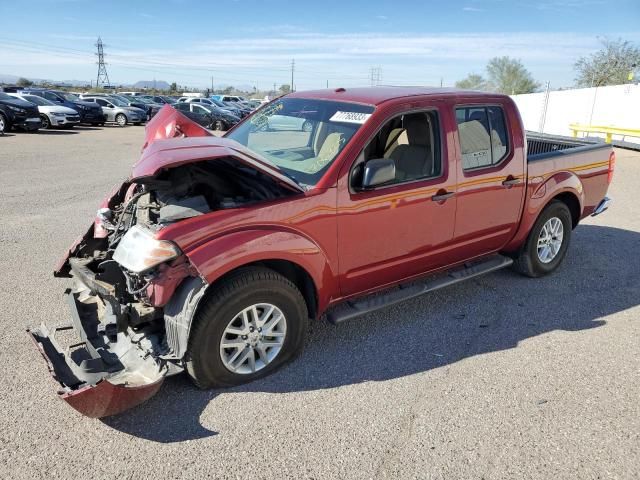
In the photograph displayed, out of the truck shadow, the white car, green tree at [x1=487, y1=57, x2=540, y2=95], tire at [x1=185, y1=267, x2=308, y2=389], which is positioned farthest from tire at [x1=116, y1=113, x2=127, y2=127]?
green tree at [x1=487, y1=57, x2=540, y2=95]

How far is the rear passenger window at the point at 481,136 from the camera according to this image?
4086mm

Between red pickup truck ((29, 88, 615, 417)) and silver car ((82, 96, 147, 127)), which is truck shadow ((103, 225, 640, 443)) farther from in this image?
Answer: silver car ((82, 96, 147, 127))

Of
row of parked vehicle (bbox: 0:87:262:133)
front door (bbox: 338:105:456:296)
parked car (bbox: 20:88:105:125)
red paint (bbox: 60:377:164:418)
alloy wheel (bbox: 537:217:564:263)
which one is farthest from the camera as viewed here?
parked car (bbox: 20:88:105:125)

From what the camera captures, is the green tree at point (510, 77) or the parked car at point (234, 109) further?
the green tree at point (510, 77)

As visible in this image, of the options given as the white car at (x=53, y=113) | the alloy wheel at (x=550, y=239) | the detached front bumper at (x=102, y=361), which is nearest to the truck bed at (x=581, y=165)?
the alloy wheel at (x=550, y=239)

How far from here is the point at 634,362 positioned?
3639 millimetres

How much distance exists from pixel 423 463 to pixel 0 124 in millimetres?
20709

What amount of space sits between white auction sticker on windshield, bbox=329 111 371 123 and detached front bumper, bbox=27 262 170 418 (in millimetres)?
2052

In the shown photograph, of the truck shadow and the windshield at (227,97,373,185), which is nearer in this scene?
the truck shadow

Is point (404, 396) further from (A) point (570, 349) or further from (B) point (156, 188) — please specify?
(B) point (156, 188)

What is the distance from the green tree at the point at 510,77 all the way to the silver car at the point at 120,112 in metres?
43.3

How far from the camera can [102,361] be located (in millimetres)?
2955

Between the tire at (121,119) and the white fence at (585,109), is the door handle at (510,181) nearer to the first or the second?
the white fence at (585,109)

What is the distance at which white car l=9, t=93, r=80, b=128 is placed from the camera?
21047 millimetres
